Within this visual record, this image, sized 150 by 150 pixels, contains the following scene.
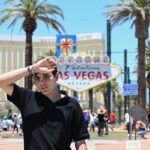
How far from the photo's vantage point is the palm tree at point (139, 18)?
34.9 meters

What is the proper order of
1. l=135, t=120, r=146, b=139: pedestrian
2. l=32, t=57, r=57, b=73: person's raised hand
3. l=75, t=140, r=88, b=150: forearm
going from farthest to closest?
l=135, t=120, r=146, b=139: pedestrian < l=75, t=140, r=88, b=150: forearm < l=32, t=57, r=57, b=73: person's raised hand

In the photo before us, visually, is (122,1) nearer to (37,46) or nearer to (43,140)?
(43,140)

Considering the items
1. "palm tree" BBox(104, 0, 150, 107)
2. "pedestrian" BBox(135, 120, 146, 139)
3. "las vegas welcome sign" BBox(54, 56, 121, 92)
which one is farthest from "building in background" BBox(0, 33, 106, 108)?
"las vegas welcome sign" BBox(54, 56, 121, 92)

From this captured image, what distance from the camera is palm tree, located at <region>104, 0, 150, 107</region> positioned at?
34.9 metres

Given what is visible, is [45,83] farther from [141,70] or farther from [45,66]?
[141,70]

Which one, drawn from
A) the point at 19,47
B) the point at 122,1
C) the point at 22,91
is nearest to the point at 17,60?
the point at 19,47

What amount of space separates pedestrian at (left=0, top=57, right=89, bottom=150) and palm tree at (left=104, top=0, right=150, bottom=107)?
30.9 metres

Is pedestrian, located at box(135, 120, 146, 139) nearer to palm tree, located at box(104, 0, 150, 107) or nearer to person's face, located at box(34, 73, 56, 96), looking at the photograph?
palm tree, located at box(104, 0, 150, 107)

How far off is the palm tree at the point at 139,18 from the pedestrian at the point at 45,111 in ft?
101

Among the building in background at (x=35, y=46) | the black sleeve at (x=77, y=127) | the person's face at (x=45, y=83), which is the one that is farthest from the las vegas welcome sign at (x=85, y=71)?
the building in background at (x=35, y=46)

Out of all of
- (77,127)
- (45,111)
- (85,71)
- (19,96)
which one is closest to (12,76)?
(19,96)

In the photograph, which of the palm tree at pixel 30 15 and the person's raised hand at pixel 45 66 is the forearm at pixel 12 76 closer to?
the person's raised hand at pixel 45 66

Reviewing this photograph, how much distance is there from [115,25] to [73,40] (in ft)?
12.7

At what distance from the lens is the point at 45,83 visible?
12.4 feet
